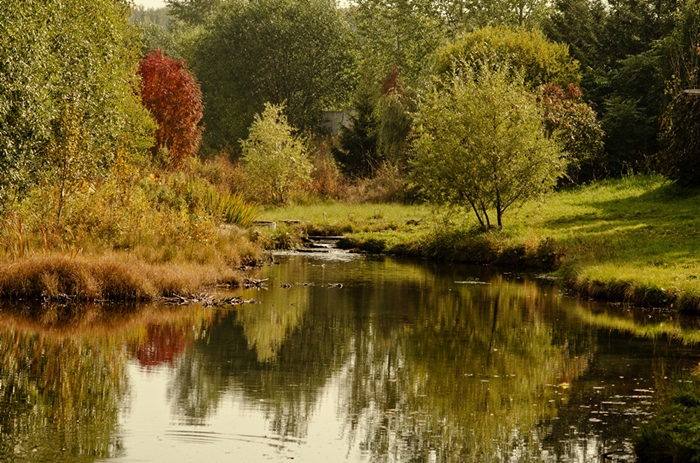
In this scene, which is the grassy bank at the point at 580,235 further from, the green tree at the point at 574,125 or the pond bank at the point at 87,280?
the pond bank at the point at 87,280

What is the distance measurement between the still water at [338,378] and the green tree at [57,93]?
484cm

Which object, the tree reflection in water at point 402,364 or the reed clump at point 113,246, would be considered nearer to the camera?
the tree reflection in water at point 402,364

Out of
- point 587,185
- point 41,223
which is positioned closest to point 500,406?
point 41,223

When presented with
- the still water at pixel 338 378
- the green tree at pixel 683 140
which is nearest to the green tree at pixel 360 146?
the green tree at pixel 683 140

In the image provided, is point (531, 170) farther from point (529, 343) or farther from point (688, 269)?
point (529, 343)

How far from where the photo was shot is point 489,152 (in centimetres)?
3038

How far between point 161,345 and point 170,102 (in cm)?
3615

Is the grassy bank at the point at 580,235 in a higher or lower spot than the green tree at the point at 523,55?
lower

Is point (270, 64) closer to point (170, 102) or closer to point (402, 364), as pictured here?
point (170, 102)

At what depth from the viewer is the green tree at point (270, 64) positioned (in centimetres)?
6725

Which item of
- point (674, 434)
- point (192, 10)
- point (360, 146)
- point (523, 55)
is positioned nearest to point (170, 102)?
point (360, 146)

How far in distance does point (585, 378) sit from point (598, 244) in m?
12.9

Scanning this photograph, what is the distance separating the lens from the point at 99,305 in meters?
19.6

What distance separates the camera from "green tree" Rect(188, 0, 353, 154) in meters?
67.2
